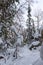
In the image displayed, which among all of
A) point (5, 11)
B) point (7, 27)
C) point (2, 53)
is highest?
point (5, 11)

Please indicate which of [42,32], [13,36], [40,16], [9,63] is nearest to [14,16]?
[13,36]

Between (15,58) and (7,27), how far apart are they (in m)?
5.50

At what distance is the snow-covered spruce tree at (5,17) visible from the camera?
20.7 feet

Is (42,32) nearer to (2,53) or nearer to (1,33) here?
(1,33)

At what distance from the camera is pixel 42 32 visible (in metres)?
4.91

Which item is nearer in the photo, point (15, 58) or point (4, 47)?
point (4, 47)

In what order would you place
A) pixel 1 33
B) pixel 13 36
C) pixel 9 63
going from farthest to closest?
pixel 9 63, pixel 13 36, pixel 1 33

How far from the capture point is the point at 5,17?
21.2 ft

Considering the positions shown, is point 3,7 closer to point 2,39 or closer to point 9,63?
point 2,39

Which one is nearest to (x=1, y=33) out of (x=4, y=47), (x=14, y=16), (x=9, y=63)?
(x=4, y=47)

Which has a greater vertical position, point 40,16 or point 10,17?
point 10,17

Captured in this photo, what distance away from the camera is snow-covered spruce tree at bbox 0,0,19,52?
6.30m

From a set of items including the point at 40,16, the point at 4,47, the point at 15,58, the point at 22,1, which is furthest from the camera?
the point at 40,16

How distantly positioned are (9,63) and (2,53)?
10.1ft
